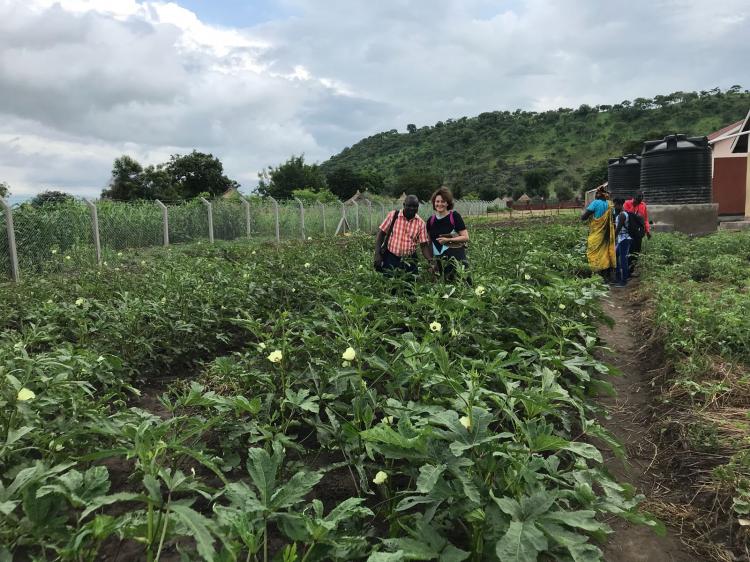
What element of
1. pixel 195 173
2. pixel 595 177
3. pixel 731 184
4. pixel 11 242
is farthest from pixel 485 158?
pixel 11 242

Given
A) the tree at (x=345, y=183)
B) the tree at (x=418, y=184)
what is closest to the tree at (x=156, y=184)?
the tree at (x=345, y=183)

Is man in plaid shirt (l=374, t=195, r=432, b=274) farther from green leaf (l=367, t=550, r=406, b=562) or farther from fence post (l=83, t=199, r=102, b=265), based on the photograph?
fence post (l=83, t=199, r=102, b=265)

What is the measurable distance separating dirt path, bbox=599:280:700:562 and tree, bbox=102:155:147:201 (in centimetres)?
5199

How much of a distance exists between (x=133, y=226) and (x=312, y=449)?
42.2ft

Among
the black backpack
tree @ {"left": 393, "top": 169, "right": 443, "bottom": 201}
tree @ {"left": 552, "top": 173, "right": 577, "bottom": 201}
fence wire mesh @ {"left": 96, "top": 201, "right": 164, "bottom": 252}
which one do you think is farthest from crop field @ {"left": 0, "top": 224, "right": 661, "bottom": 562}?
tree @ {"left": 552, "top": 173, "right": 577, "bottom": 201}

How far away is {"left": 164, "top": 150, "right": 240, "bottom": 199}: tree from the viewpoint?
2165 inches

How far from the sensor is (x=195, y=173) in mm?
55719

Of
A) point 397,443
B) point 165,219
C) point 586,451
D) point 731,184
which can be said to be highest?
point 731,184

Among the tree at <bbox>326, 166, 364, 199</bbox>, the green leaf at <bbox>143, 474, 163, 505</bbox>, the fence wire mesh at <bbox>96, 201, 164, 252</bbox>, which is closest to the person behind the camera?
the green leaf at <bbox>143, 474, 163, 505</bbox>

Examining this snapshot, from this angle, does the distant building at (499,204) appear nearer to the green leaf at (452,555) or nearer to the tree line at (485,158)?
the tree line at (485,158)

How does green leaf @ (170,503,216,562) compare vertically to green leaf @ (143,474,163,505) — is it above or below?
below

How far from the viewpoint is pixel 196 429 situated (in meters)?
1.87

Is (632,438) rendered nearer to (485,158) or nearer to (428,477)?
(428,477)

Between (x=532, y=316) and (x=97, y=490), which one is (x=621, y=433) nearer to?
(x=532, y=316)
